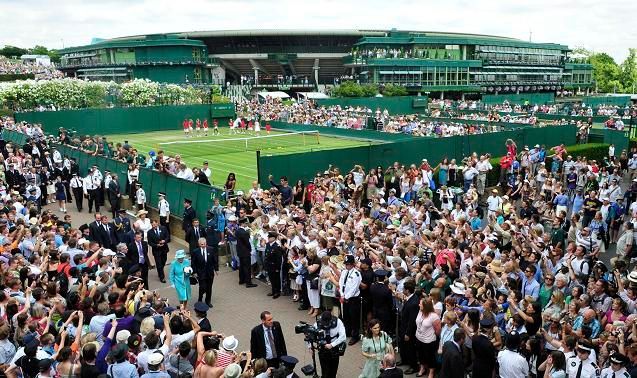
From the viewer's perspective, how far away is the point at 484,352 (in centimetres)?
813

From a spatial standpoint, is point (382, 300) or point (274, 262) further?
point (274, 262)

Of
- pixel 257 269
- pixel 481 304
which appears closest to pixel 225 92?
pixel 257 269

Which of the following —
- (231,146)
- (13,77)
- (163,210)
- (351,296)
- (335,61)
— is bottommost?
(231,146)

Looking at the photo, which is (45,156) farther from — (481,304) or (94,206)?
(481,304)

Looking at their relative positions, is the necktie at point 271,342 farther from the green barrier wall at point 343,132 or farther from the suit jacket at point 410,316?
the green barrier wall at point 343,132

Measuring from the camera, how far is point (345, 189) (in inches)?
819

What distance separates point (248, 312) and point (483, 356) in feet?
20.3

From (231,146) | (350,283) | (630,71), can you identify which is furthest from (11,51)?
(350,283)

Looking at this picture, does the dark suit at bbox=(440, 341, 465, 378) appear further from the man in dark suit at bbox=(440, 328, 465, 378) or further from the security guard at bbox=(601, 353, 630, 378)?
the security guard at bbox=(601, 353, 630, 378)

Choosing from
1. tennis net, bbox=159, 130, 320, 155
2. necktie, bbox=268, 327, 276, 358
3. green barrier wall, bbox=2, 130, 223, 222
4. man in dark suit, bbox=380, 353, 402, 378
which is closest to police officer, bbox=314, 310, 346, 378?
necktie, bbox=268, 327, 276, 358

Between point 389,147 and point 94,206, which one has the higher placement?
point 389,147

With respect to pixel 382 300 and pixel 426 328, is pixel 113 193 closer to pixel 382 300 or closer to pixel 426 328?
pixel 382 300

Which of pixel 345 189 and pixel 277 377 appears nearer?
pixel 277 377

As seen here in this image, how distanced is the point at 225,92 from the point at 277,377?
8796 cm
